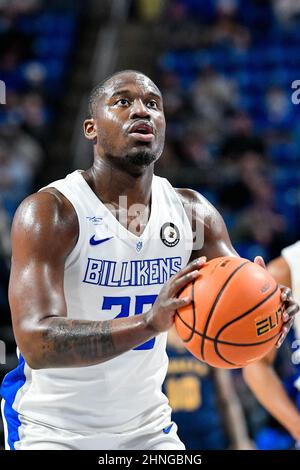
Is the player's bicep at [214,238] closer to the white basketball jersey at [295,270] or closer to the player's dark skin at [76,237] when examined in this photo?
the player's dark skin at [76,237]

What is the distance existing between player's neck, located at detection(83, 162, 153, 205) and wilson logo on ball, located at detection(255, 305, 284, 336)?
3.15 ft

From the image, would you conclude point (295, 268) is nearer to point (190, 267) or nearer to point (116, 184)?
point (116, 184)

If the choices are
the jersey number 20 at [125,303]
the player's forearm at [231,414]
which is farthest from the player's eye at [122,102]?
the player's forearm at [231,414]

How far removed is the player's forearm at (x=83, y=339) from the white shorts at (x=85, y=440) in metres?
0.50

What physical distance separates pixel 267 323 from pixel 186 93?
355 inches

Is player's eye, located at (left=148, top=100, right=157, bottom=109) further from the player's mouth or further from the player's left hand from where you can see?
the player's left hand

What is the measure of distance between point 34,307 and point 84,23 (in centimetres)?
1197

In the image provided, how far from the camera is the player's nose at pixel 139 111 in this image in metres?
3.62

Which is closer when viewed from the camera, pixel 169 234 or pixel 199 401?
pixel 169 234

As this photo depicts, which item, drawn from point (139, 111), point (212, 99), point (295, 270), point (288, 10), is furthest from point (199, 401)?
point (288, 10)

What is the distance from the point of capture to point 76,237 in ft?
11.4

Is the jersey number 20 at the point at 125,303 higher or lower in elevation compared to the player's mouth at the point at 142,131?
lower

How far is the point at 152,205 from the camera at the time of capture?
152 inches
